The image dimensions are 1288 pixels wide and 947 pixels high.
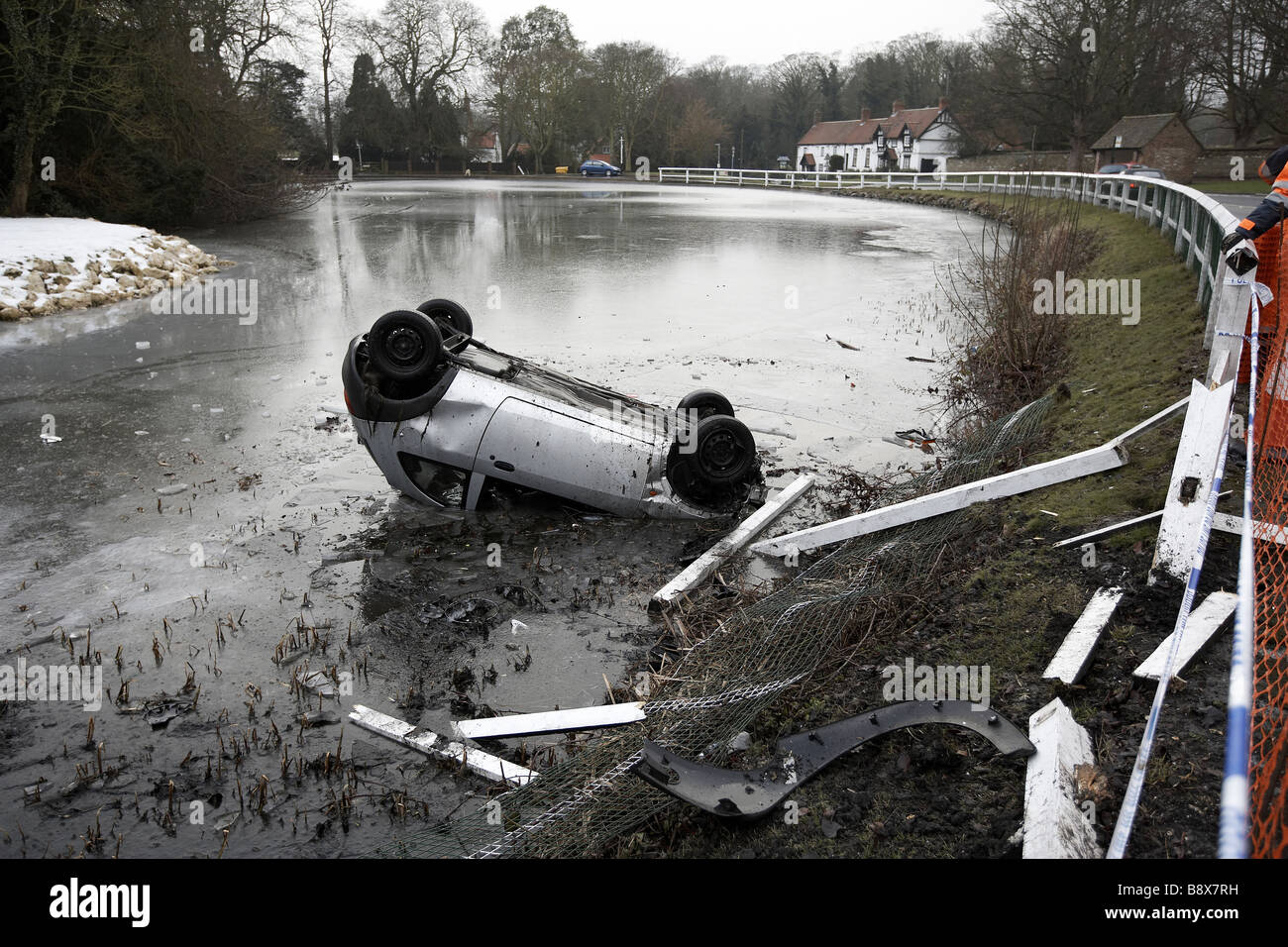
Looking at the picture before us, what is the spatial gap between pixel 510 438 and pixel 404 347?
3.47ft

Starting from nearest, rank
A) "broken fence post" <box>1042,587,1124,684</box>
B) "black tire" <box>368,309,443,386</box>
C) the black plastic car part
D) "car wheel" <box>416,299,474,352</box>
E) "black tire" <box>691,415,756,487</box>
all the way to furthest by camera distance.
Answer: the black plastic car part < "broken fence post" <box>1042,587,1124,684</box> < "black tire" <box>368,309,443,386</box> < "black tire" <box>691,415,756,487</box> < "car wheel" <box>416,299,474,352</box>

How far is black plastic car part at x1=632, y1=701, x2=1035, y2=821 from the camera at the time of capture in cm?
360

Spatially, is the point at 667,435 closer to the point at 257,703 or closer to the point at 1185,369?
the point at 257,703

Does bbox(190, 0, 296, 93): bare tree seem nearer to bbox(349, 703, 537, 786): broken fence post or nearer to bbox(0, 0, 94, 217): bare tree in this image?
bbox(0, 0, 94, 217): bare tree

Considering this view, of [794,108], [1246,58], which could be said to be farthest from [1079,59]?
[794,108]

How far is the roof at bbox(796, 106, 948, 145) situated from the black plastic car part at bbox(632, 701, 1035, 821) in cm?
8977

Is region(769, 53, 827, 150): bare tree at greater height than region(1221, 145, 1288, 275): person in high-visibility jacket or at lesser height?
greater

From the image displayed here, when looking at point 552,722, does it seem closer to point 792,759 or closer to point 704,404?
point 792,759

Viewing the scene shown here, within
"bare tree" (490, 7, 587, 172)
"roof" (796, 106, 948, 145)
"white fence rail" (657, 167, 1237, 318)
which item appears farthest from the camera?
"roof" (796, 106, 948, 145)

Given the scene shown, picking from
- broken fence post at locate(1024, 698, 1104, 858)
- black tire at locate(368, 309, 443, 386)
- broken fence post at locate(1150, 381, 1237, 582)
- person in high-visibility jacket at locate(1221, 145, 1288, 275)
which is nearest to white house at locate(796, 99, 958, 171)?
person in high-visibility jacket at locate(1221, 145, 1288, 275)

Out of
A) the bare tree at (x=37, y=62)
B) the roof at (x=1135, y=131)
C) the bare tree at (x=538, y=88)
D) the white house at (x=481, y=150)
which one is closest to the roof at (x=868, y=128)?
the bare tree at (x=538, y=88)

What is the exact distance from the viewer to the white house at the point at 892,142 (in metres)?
85.6

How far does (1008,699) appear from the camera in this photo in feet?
13.4

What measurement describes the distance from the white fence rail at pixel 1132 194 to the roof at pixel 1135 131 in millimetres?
7223
